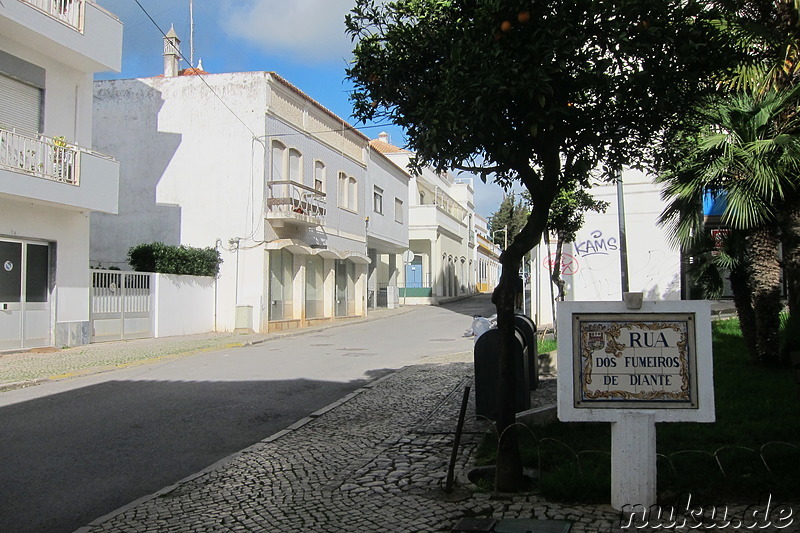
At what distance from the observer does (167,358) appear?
14.7 metres

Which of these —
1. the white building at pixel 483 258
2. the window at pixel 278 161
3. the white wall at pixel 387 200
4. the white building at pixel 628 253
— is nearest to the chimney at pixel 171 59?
the window at pixel 278 161

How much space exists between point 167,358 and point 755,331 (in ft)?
37.6

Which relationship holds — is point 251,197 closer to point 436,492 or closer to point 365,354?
point 365,354

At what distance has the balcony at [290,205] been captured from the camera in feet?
73.3

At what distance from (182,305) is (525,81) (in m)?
17.5

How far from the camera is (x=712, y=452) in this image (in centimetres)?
557

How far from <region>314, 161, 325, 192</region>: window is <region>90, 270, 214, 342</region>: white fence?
21.4 feet

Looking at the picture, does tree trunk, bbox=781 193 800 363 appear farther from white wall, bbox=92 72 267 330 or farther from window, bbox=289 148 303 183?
window, bbox=289 148 303 183

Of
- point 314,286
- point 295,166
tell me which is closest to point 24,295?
point 295,166

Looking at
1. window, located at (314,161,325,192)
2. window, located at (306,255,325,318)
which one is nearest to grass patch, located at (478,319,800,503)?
window, located at (306,255,325,318)

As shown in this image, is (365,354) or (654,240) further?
(654,240)

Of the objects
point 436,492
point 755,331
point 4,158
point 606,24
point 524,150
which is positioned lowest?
point 436,492

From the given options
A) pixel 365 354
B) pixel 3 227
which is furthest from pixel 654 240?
pixel 3 227

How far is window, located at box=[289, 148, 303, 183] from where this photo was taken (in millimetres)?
24258
